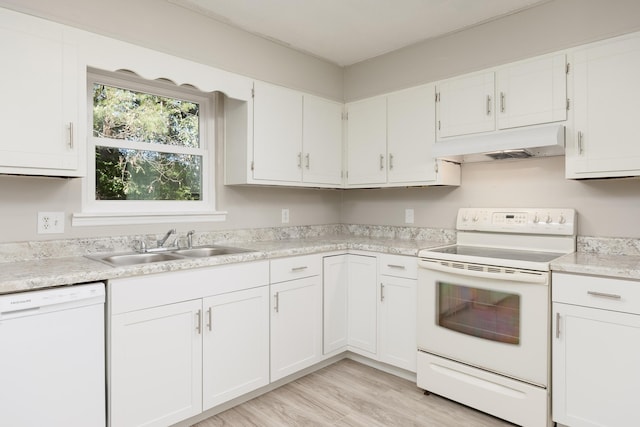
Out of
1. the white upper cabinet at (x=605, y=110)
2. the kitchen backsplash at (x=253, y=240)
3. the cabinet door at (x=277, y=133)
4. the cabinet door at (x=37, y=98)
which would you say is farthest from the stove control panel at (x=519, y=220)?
the cabinet door at (x=37, y=98)

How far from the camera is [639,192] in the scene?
2.24 metres

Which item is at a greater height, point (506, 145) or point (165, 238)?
point (506, 145)

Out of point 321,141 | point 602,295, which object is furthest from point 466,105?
point 602,295

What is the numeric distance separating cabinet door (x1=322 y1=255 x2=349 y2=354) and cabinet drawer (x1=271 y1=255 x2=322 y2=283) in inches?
3.5

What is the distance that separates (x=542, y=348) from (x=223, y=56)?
2.61 m

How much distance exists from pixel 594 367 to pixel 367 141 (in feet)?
7.01

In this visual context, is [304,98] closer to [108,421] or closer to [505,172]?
[505,172]

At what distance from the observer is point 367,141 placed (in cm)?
327

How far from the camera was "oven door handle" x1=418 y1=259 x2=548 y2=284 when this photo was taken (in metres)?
2.01

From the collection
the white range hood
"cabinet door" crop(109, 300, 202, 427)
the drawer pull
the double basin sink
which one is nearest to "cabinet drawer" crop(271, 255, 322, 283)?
the double basin sink

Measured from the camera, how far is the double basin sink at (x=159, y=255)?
2232 mm

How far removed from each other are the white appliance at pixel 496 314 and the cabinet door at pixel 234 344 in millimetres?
1006

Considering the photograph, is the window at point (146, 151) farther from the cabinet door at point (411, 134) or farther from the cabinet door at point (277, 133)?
the cabinet door at point (411, 134)

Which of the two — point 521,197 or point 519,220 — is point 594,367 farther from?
point 521,197
